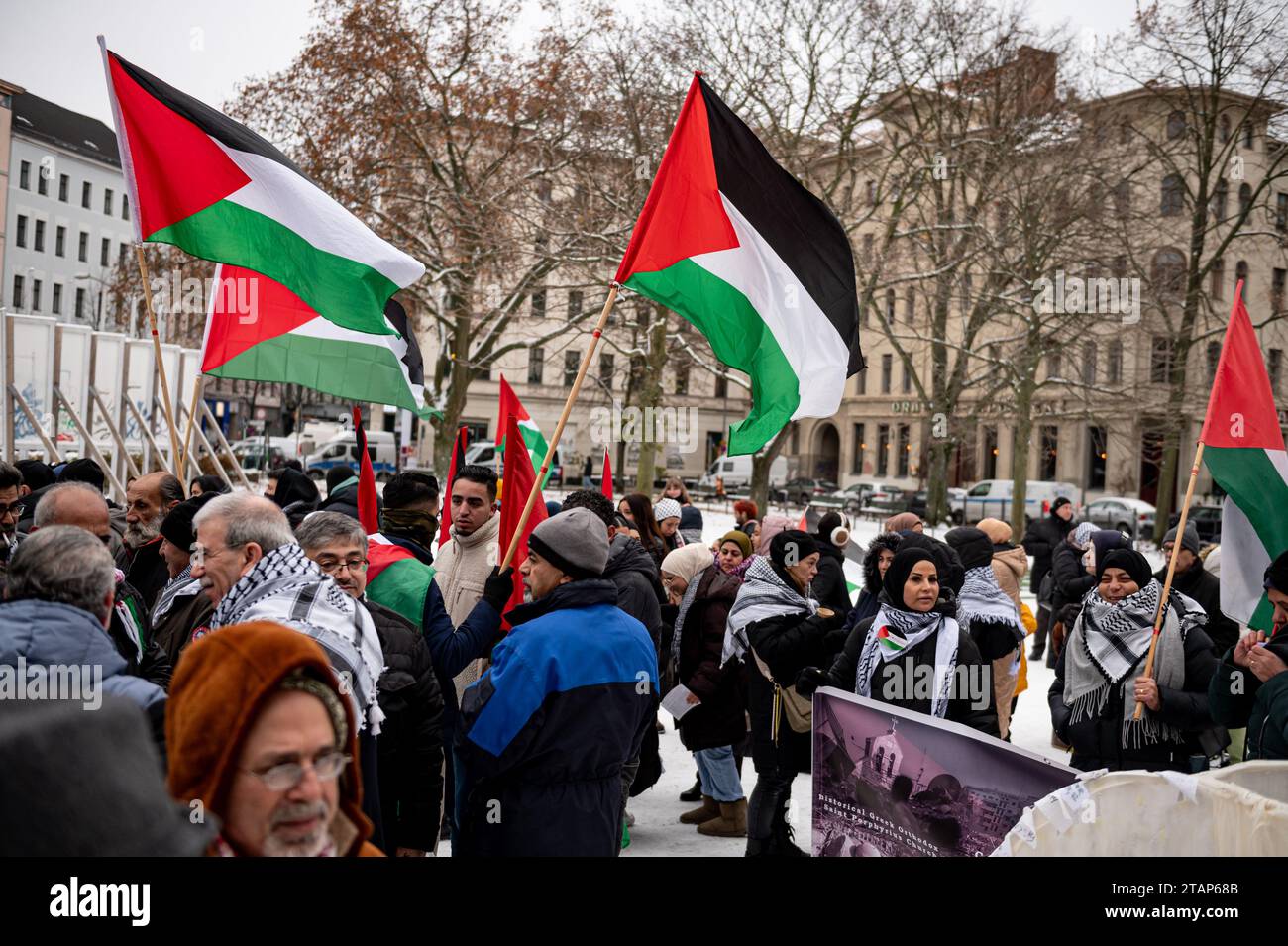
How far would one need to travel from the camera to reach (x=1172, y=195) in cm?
3019

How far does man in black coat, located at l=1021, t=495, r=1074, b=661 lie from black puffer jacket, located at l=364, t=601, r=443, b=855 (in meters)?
10.5

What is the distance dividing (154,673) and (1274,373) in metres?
35.2

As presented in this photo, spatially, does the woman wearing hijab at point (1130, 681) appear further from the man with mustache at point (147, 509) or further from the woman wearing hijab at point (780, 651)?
the man with mustache at point (147, 509)

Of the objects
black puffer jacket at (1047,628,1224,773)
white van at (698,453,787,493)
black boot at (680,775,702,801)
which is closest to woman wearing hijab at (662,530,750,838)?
black boot at (680,775,702,801)

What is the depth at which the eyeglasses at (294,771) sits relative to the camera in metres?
1.73

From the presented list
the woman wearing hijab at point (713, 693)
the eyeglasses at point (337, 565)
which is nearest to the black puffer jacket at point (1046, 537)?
the woman wearing hijab at point (713, 693)

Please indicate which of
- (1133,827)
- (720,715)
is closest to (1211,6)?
(720,715)

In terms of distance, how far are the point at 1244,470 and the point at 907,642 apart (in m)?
2.19

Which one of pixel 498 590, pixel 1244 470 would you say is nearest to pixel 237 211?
pixel 498 590

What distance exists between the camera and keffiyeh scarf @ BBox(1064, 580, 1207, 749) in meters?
5.20

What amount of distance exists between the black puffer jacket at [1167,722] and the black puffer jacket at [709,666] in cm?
201

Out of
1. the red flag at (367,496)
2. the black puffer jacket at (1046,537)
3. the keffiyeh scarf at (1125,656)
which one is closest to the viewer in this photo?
the keffiyeh scarf at (1125,656)

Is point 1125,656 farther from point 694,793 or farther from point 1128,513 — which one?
point 1128,513

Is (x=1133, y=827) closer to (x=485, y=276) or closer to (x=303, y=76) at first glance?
(x=485, y=276)
